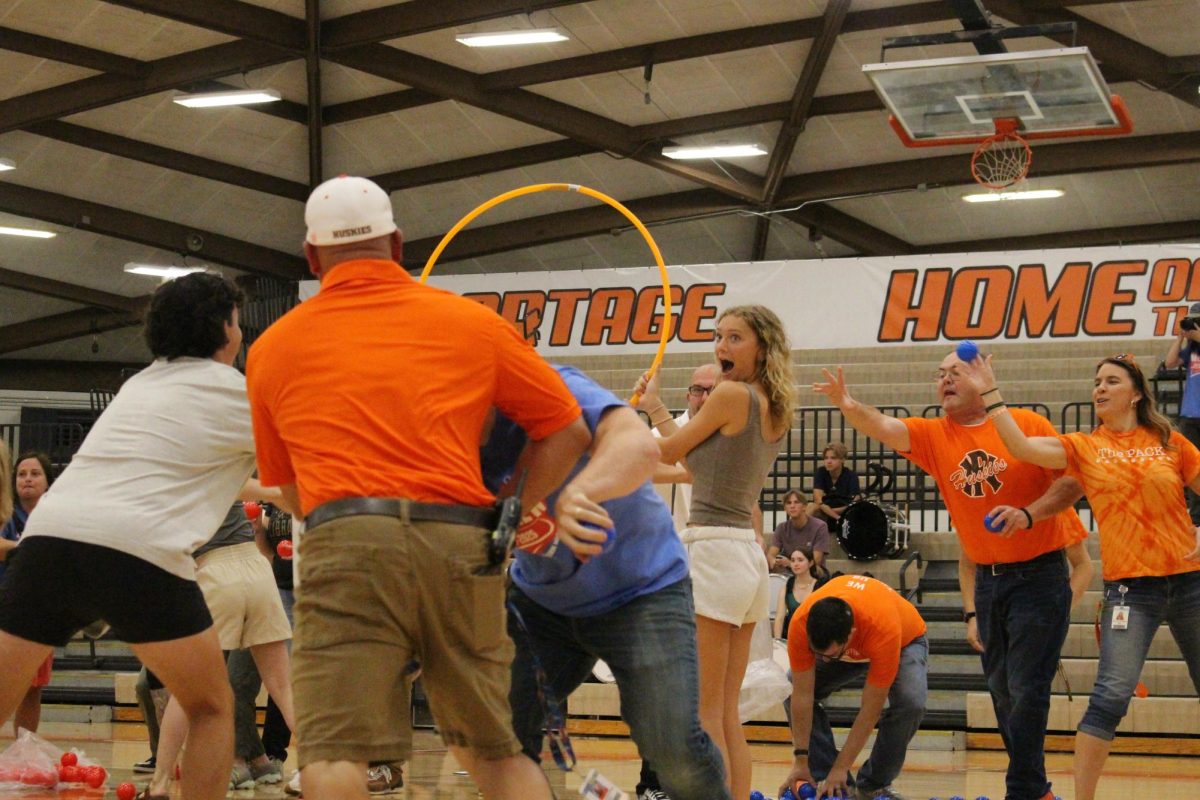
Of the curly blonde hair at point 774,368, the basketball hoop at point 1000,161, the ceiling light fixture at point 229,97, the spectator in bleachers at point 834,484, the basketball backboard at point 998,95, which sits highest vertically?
the ceiling light fixture at point 229,97

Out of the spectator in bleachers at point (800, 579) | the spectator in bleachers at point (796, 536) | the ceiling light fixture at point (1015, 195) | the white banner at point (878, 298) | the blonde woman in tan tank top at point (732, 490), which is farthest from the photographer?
the ceiling light fixture at point (1015, 195)

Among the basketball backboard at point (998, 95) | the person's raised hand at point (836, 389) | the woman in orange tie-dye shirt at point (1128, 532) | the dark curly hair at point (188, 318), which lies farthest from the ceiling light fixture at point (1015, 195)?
the dark curly hair at point (188, 318)

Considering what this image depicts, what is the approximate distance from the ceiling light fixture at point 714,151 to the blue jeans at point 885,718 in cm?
1390

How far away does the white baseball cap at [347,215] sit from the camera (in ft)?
10.9

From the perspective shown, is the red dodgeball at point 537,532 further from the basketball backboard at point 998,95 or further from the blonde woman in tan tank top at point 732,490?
the basketball backboard at point 998,95

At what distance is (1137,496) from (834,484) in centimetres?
782

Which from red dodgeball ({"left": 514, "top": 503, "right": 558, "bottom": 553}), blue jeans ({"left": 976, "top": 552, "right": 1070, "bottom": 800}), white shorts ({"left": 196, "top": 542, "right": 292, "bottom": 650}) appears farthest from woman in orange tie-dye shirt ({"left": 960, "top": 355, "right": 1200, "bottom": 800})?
white shorts ({"left": 196, "top": 542, "right": 292, "bottom": 650})

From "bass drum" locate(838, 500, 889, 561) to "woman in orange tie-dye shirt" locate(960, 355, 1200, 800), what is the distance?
622 centimetres

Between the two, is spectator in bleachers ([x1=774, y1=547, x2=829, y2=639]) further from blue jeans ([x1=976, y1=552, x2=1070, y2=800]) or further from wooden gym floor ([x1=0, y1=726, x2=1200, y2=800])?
blue jeans ([x1=976, y1=552, x2=1070, y2=800])

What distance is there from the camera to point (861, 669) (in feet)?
23.8

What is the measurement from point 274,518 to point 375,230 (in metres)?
5.71

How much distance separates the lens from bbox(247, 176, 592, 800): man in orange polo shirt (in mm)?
3066

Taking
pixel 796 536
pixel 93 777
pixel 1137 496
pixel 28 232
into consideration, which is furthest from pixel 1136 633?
pixel 28 232

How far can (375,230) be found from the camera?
3.33 m
